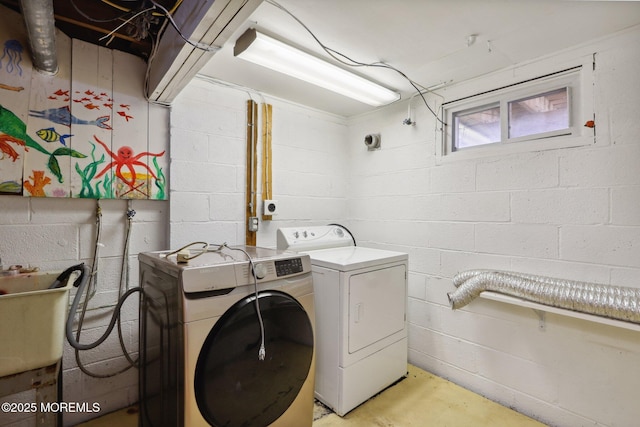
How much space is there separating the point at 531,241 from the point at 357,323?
1231mm

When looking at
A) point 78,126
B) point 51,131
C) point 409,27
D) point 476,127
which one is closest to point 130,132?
point 78,126

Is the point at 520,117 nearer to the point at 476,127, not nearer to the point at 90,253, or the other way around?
the point at 476,127

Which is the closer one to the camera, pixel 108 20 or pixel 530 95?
pixel 108 20

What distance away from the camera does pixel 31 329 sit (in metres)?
1.27

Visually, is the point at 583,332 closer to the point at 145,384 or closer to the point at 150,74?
the point at 145,384

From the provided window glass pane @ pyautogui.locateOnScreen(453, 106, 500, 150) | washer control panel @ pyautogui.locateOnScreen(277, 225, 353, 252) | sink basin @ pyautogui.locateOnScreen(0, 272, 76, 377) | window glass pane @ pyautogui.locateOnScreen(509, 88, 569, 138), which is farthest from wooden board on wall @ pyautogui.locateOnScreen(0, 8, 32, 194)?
window glass pane @ pyautogui.locateOnScreen(509, 88, 569, 138)

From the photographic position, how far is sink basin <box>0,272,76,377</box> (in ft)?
4.01

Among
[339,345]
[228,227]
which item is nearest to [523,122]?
[339,345]

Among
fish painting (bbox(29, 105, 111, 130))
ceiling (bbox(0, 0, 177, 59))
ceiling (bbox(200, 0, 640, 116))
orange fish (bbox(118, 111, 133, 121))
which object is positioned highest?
ceiling (bbox(0, 0, 177, 59))

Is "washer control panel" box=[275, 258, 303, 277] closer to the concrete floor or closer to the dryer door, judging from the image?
the dryer door

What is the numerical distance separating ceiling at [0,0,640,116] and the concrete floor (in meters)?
2.26

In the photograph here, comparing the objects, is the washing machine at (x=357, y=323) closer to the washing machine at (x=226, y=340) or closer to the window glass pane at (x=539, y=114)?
the washing machine at (x=226, y=340)

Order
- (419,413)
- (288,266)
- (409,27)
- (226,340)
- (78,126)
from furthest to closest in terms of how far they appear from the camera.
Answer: (419,413) → (78,126) → (409,27) → (288,266) → (226,340)

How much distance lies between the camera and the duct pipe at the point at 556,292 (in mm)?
1469
